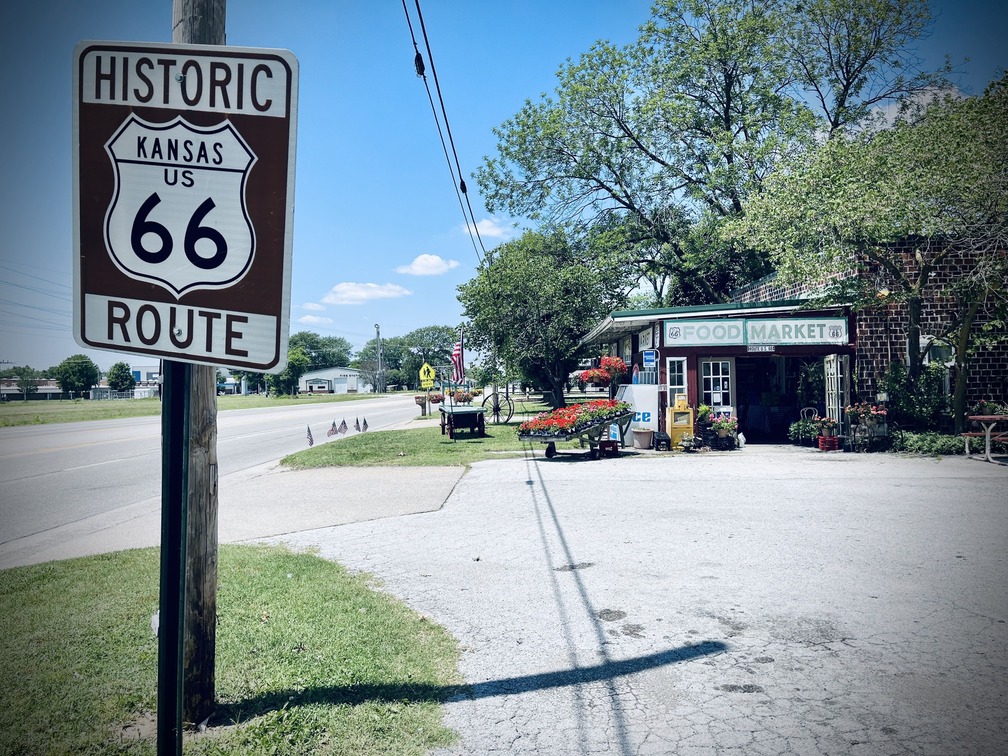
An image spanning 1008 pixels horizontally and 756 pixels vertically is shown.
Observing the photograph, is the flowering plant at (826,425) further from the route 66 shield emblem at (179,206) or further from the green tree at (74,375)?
the green tree at (74,375)

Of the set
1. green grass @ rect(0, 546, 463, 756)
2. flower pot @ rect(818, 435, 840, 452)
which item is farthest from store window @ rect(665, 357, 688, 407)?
green grass @ rect(0, 546, 463, 756)

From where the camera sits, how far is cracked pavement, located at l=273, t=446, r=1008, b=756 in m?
3.25

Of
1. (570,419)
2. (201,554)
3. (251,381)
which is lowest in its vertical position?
(201,554)

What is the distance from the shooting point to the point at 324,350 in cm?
16338

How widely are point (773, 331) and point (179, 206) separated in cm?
1667

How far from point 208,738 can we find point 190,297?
2.30 m

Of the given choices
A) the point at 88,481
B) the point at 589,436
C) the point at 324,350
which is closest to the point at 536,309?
the point at 589,436

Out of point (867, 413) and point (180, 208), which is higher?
point (180, 208)

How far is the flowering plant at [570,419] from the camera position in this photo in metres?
14.5

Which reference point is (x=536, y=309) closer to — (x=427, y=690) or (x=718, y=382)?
(x=718, y=382)

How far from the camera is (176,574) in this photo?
2.41 metres

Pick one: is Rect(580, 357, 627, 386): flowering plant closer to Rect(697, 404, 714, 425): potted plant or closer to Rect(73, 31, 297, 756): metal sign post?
Rect(697, 404, 714, 425): potted plant

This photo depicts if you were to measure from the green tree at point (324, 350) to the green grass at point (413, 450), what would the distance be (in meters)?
132

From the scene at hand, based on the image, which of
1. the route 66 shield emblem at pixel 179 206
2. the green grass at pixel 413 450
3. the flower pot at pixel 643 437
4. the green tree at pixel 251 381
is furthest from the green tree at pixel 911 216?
the green tree at pixel 251 381
